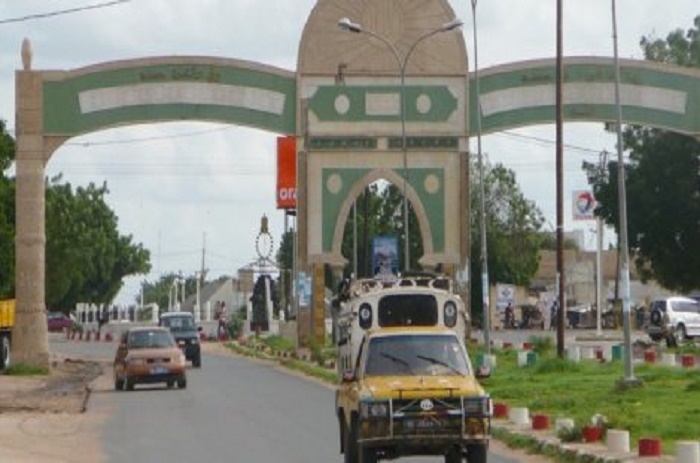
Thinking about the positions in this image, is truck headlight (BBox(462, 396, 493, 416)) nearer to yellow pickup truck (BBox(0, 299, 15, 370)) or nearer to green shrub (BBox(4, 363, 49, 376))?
green shrub (BBox(4, 363, 49, 376))

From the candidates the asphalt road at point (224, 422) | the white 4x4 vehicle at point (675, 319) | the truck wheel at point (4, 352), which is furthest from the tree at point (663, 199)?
the truck wheel at point (4, 352)

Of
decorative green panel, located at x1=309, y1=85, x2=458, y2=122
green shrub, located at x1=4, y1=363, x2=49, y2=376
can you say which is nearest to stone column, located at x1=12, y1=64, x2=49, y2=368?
green shrub, located at x1=4, y1=363, x2=49, y2=376

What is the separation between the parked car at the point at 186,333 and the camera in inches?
2462

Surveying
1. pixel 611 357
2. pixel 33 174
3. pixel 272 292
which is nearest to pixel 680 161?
pixel 611 357

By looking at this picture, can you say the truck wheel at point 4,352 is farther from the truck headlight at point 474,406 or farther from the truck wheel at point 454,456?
the truck headlight at point 474,406

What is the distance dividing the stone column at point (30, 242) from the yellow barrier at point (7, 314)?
0.36 m

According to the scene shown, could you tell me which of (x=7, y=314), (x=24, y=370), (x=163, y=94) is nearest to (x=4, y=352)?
(x=7, y=314)

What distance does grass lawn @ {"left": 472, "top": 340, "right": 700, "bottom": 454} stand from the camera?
28.0 m

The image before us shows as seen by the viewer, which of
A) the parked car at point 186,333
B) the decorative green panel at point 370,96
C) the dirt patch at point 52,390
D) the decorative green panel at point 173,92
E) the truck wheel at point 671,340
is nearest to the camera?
the dirt patch at point 52,390

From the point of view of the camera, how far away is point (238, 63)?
2422 inches

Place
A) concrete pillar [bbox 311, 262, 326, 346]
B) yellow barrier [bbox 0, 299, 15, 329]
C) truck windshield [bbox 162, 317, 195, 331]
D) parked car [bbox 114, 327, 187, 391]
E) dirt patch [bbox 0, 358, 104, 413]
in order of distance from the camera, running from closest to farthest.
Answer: dirt patch [bbox 0, 358, 104, 413]
parked car [bbox 114, 327, 187, 391]
yellow barrier [bbox 0, 299, 15, 329]
truck windshield [bbox 162, 317, 195, 331]
concrete pillar [bbox 311, 262, 326, 346]

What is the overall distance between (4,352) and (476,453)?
3881 centimetres

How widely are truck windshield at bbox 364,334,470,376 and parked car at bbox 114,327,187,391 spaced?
2401cm

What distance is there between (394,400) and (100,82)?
130 feet
